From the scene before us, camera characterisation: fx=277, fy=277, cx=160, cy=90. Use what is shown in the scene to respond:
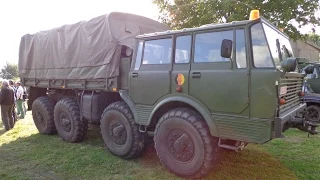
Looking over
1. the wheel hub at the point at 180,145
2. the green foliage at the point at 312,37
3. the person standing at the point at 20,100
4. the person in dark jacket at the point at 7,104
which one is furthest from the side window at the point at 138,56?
the green foliage at the point at 312,37

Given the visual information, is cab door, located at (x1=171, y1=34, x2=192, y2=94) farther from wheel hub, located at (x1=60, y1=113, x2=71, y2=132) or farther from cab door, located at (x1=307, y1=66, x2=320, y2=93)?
cab door, located at (x1=307, y1=66, x2=320, y2=93)

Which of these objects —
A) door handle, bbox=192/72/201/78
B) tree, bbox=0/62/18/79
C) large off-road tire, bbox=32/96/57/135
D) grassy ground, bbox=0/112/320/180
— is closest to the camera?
door handle, bbox=192/72/201/78

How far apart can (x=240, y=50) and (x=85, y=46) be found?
12.8ft

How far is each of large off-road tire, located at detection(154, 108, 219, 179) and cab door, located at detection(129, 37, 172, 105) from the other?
19.1 inches

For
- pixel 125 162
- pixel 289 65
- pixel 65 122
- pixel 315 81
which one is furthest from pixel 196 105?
pixel 315 81

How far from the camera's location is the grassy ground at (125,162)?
4902 millimetres

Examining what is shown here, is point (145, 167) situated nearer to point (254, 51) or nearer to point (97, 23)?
point (254, 51)

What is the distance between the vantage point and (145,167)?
208 inches

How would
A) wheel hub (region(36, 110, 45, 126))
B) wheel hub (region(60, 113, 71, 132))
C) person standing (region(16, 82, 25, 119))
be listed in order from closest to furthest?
wheel hub (region(60, 113, 71, 132)), wheel hub (region(36, 110, 45, 126)), person standing (region(16, 82, 25, 119))

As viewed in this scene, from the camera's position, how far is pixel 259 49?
405cm

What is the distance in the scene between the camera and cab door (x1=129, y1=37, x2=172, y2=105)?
5000mm

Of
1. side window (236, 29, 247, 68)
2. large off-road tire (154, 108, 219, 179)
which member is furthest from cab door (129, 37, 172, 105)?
side window (236, 29, 247, 68)

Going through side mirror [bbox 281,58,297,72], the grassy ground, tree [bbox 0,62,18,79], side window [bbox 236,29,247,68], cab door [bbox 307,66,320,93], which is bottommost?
the grassy ground

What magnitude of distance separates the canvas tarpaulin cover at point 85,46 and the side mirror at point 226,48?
253 cm
